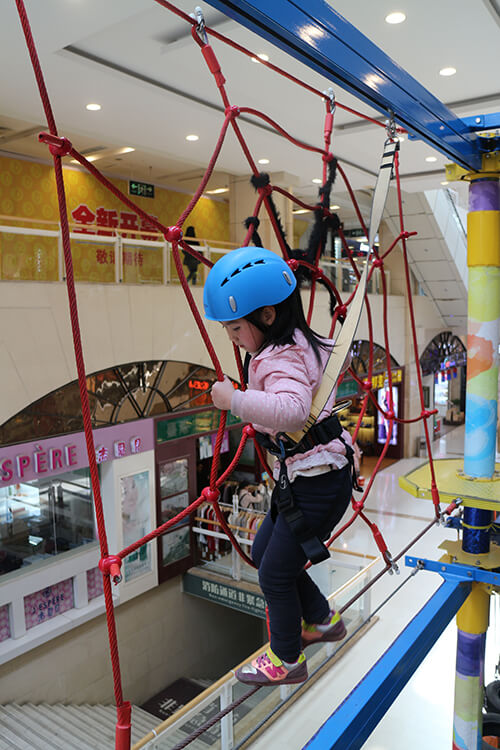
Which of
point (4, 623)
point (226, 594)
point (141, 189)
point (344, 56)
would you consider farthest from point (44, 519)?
point (141, 189)

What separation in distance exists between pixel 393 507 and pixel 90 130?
7556 mm

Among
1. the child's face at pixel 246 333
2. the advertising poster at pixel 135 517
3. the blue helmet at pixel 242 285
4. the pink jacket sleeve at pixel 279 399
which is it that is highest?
the blue helmet at pixel 242 285

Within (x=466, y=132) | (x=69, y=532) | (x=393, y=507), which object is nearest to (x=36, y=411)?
(x=69, y=532)

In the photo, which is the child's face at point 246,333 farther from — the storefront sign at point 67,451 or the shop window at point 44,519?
the shop window at point 44,519

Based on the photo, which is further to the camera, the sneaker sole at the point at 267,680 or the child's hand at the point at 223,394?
the sneaker sole at the point at 267,680

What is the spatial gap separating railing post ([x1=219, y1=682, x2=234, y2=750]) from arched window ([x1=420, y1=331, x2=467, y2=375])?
11.0m

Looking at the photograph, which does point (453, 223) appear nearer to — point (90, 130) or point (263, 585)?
point (90, 130)

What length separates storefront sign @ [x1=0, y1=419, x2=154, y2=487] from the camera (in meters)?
5.97

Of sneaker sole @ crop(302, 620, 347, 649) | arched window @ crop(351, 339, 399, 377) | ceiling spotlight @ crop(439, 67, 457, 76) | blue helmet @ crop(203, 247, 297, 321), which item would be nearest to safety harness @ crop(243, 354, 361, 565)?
blue helmet @ crop(203, 247, 297, 321)

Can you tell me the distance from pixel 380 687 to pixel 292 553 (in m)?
0.50

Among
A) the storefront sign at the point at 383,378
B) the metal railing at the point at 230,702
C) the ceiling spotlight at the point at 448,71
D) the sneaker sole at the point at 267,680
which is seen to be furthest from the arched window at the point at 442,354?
the sneaker sole at the point at 267,680

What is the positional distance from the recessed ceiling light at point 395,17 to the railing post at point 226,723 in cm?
481

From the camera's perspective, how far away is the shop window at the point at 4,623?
244 inches

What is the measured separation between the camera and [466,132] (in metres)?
2.49
